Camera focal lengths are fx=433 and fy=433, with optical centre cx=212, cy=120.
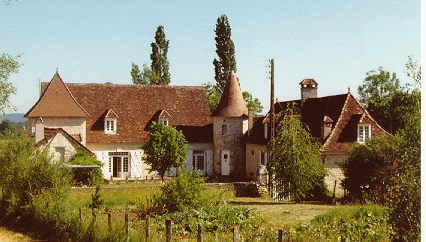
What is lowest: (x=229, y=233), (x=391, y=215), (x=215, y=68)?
(x=229, y=233)

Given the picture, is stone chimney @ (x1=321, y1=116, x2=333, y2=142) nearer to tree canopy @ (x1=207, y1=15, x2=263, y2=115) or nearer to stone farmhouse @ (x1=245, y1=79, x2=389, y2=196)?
stone farmhouse @ (x1=245, y1=79, x2=389, y2=196)

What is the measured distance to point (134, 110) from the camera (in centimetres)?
3475

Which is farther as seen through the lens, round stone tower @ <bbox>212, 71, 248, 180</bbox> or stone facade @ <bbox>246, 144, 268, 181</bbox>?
round stone tower @ <bbox>212, 71, 248, 180</bbox>

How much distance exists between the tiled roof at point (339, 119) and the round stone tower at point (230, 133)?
10.2ft

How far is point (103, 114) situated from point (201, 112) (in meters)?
8.03

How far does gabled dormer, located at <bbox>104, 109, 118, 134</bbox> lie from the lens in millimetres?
32938

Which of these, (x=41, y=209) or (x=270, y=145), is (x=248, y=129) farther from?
(x=41, y=209)

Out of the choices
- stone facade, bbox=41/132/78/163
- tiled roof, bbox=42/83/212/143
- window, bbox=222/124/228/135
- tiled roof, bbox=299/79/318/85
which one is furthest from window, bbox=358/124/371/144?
stone facade, bbox=41/132/78/163

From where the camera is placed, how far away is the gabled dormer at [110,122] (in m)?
32.9

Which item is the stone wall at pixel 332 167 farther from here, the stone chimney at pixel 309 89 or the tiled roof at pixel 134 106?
the tiled roof at pixel 134 106

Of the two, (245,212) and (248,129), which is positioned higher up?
(248,129)

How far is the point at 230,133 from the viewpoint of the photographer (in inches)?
1337

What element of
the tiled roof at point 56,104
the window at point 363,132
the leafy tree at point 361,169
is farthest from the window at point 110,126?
the leafy tree at point 361,169

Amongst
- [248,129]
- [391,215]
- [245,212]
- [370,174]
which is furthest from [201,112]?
[391,215]
